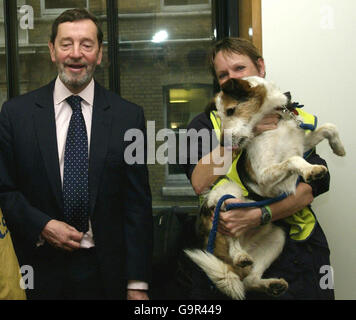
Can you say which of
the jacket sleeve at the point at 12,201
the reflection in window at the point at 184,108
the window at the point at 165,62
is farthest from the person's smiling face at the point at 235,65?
the window at the point at 165,62

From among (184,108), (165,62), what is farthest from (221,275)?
(165,62)

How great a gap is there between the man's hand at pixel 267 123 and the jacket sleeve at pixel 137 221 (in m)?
0.54

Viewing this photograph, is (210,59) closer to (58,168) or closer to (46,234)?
(58,168)

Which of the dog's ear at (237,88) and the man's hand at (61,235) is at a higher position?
the dog's ear at (237,88)

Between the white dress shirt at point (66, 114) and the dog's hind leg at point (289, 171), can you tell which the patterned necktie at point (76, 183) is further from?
the dog's hind leg at point (289, 171)

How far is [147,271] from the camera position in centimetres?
181

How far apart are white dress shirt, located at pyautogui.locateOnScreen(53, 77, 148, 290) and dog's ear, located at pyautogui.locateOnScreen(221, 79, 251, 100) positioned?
0.68m

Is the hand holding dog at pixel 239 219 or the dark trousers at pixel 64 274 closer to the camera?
the hand holding dog at pixel 239 219

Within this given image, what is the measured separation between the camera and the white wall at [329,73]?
2.18 metres

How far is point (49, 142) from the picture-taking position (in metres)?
1.68

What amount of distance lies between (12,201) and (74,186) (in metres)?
0.27

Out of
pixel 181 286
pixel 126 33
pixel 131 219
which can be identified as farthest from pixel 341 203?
pixel 126 33

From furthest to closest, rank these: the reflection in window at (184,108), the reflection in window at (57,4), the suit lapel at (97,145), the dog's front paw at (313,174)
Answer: the reflection in window at (184,108)
the reflection in window at (57,4)
the suit lapel at (97,145)
the dog's front paw at (313,174)

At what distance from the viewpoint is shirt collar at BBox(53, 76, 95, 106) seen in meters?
1.80
